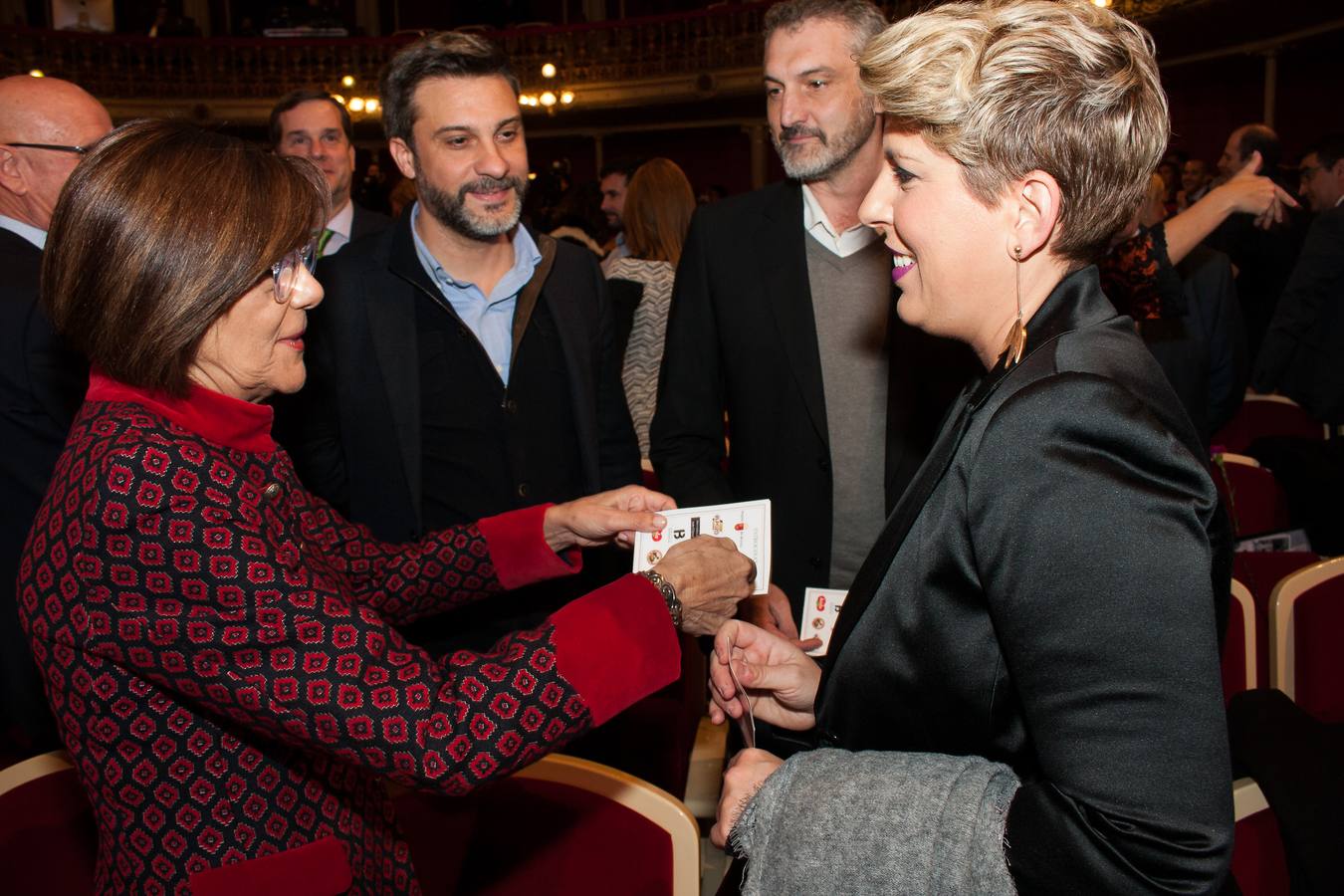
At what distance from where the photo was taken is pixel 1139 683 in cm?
86

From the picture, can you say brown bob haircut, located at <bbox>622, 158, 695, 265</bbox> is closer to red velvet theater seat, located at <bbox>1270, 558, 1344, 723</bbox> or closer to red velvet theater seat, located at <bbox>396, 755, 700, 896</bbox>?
red velvet theater seat, located at <bbox>1270, 558, 1344, 723</bbox>

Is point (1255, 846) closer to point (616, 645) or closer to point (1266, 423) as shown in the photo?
point (616, 645)

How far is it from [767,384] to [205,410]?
1.25 meters

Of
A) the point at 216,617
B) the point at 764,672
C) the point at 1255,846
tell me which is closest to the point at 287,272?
the point at 216,617

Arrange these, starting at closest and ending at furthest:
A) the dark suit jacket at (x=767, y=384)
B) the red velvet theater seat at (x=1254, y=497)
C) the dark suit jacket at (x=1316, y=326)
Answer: the dark suit jacket at (x=767, y=384) → the red velvet theater seat at (x=1254, y=497) → the dark suit jacket at (x=1316, y=326)

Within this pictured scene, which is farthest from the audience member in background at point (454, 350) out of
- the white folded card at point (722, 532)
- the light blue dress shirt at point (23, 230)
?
the light blue dress shirt at point (23, 230)

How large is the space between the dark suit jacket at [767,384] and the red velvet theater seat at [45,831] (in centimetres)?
128

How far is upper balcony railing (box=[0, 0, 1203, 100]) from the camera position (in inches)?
607

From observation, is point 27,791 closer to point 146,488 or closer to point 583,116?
point 146,488

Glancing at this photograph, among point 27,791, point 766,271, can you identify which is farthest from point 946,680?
point 27,791

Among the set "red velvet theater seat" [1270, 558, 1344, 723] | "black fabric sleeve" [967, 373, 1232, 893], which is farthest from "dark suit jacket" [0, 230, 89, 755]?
"red velvet theater seat" [1270, 558, 1344, 723]

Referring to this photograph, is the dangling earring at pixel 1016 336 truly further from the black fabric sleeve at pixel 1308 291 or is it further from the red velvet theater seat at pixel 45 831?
the black fabric sleeve at pixel 1308 291

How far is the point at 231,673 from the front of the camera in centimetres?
112

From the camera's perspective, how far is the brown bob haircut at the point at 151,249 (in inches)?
46.6
